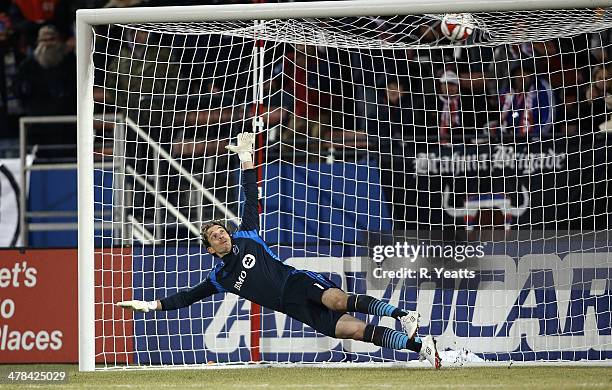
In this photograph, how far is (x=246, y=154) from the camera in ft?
33.2

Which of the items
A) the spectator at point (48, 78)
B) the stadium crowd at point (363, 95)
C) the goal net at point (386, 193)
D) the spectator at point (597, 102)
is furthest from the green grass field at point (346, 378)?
the spectator at point (48, 78)

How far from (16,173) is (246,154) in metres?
4.20

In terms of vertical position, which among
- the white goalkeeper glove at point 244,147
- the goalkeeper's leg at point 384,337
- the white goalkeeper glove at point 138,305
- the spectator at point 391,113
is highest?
the white goalkeeper glove at point 244,147

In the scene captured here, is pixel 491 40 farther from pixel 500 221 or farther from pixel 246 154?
pixel 246 154

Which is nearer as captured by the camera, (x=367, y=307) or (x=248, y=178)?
(x=367, y=307)

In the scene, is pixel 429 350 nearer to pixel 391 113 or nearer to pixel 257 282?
pixel 257 282

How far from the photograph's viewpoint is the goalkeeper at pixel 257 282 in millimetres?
10094

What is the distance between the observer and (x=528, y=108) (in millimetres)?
11734

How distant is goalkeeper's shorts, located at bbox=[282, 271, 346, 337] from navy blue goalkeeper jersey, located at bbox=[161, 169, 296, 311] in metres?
0.07

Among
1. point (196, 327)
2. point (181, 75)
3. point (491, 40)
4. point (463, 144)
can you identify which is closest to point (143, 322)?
point (196, 327)

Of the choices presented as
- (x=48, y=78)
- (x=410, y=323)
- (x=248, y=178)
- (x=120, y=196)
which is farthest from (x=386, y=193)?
(x=48, y=78)

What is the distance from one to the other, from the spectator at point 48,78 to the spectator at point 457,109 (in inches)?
194

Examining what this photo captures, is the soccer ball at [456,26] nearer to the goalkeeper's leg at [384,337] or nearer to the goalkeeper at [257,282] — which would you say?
the goalkeeper at [257,282]

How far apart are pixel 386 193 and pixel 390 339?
2.00 m
